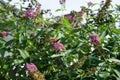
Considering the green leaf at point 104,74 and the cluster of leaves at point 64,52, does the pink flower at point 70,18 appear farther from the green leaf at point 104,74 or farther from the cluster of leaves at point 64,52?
the green leaf at point 104,74

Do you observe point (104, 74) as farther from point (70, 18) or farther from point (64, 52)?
point (70, 18)

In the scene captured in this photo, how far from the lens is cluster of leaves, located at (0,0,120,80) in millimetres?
2416

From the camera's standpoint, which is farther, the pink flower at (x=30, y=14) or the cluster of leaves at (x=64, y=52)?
the pink flower at (x=30, y=14)

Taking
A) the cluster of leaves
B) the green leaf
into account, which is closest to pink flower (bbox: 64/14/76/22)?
the cluster of leaves

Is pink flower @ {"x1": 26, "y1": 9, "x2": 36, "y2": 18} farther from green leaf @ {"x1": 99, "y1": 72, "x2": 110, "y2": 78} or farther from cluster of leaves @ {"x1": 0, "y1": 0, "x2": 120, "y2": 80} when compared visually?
green leaf @ {"x1": 99, "y1": 72, "x2": 110, "y2": 78}

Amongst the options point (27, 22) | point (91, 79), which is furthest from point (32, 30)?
point (91, 79)

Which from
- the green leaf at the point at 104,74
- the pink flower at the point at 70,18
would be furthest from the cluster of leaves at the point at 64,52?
the pink flower at the point at 70,18

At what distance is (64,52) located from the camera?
2.51 metres

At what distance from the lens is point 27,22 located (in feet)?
9.78

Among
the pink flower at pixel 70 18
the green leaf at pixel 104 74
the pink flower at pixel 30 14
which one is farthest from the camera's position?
the pink flower at pixel 70 18

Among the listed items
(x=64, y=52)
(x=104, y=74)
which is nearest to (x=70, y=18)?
(x=64, y=52)

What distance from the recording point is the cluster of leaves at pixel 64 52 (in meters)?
2.42

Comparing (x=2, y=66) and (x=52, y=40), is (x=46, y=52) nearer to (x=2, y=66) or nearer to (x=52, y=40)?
(x=52, y=40)

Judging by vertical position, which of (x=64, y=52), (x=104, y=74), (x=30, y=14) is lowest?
(x=104, y=74)
